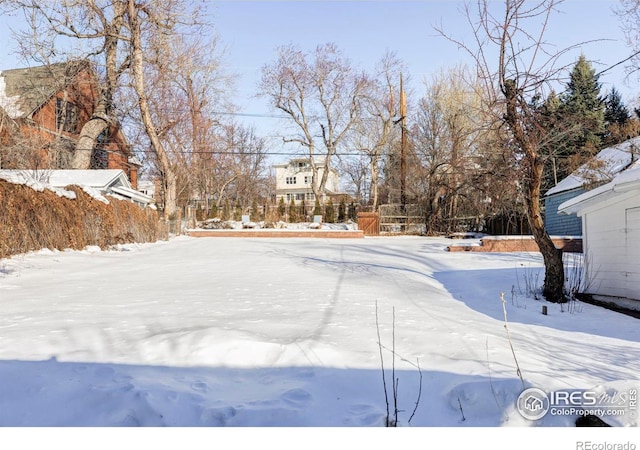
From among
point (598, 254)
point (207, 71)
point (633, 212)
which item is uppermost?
point (207, 71)

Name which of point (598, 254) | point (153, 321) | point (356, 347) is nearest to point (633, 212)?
point (598, 254)

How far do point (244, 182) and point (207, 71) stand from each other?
12999mm

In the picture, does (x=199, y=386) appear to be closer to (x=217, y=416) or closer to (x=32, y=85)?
(x=217, y=416)

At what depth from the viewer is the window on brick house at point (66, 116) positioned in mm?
24881

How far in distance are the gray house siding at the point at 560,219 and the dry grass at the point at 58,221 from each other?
56.1 feet

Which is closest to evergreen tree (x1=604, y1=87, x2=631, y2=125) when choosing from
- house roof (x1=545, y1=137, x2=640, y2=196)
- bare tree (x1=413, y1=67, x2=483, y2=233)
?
bare tree (x1=413, y1=67, x2=483, y2=233)

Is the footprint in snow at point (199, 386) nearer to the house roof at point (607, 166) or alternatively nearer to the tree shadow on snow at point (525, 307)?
the tree shadow on snow at point (525, 307)

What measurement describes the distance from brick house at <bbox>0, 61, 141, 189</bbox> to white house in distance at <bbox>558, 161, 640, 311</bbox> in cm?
1801

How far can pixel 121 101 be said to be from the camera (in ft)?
79.7

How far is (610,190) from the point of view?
663 centimetres

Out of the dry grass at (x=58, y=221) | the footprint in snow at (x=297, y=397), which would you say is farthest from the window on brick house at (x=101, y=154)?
the footprint in snow at (x=297, y=397)

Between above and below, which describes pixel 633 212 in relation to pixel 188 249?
above

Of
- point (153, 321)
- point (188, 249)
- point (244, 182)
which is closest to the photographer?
point (153, 321)
